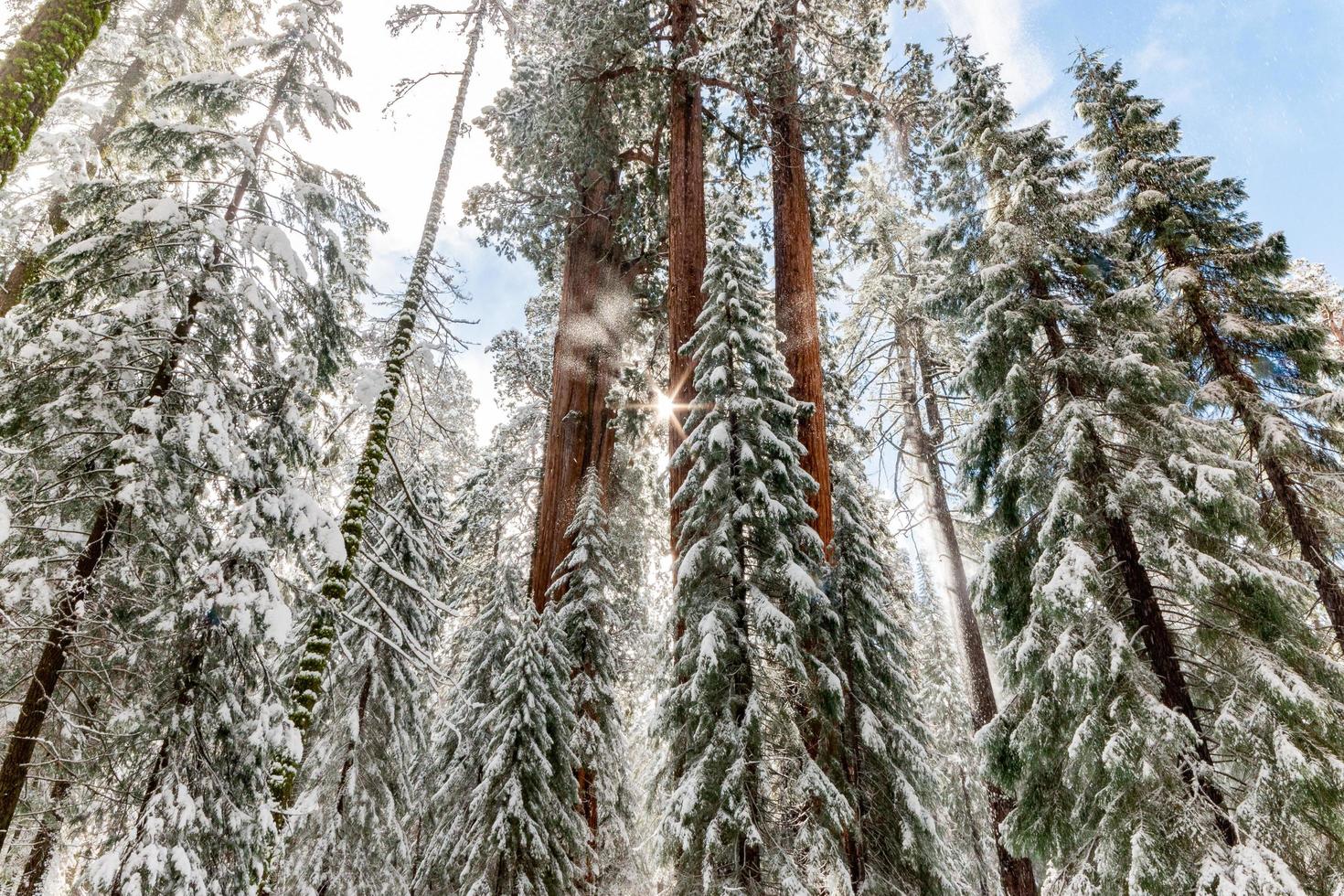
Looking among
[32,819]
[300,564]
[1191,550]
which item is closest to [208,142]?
[300,564]

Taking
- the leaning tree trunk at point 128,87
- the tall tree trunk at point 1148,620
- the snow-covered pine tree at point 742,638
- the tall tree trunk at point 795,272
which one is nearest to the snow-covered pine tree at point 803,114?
the tall tree trunk at point 795,272

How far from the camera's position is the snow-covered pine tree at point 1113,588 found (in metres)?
5.43

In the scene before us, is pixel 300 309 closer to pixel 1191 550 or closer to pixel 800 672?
pixel 800 672

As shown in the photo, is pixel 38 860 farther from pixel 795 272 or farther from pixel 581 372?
pixel 795 272

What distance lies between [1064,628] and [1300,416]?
5.42m

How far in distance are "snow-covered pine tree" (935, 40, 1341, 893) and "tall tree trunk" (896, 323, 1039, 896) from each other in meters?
1.45

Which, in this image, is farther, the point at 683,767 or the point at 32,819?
the point at 683,767

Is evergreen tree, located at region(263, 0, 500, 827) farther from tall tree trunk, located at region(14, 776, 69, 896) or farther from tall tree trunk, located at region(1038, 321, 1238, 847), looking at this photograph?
tall tree trunk, located at region(1038, 321, 1238, 847)

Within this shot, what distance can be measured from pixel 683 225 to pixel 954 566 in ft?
25.7

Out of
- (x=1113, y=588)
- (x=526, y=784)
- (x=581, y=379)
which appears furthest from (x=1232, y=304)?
(x=526, y=784)

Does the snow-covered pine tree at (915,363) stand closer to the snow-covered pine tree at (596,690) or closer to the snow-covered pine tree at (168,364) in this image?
the snow-covered pine tree at (596,690)

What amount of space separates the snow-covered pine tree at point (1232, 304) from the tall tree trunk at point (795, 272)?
4975mm

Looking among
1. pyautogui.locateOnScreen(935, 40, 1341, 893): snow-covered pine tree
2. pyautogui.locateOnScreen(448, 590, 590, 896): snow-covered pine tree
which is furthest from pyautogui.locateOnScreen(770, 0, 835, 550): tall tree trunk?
pyautogui.locateOnScreen(448, 590, 590, 896): snow-covered pine tree

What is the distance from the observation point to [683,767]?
5961 mm
